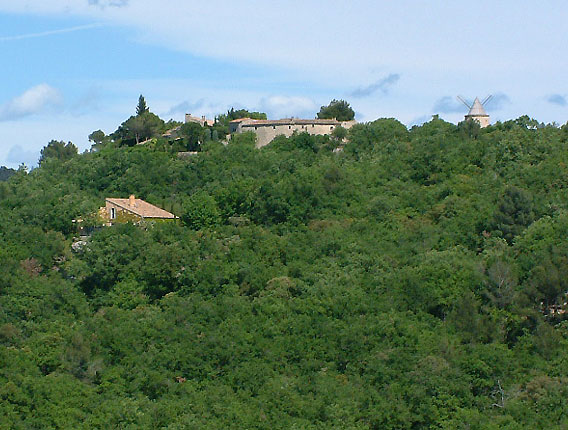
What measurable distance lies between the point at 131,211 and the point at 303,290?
1420 centimetres

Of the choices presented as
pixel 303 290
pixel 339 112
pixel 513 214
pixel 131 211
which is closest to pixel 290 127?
pixel 339 112

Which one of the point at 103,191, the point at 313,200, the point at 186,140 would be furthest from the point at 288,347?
the point at 186,140

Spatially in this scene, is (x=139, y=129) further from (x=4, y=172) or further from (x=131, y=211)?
(x=4, y=172)

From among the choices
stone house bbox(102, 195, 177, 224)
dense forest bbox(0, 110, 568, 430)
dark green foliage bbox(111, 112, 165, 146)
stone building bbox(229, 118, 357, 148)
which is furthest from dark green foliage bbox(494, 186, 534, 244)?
dark green foliage bbox(111, 112, 165, 146)

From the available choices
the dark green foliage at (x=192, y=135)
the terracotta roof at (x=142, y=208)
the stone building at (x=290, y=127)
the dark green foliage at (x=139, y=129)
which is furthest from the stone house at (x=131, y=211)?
the dark green foliage at (x=139, y=129)

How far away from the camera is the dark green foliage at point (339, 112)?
72812 mm

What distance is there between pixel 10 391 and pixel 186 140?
32.0 metres

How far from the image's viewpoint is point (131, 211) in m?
59.2

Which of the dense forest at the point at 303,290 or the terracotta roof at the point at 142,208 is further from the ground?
the terracotta roof at the point at 142,208

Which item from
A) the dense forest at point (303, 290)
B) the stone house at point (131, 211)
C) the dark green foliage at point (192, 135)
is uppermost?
the dark green foliage at point (192, 135)

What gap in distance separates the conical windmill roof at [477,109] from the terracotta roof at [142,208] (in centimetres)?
2160

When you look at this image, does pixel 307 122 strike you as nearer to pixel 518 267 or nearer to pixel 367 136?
pixel 367 136

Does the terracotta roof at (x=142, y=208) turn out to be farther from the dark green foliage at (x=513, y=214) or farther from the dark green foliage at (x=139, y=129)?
the dark green foliage at (x=513, y=214)

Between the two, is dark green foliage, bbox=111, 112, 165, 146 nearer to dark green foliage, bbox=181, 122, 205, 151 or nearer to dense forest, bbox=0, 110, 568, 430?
dark green foliage, bbox=181, 122, 205, 151
